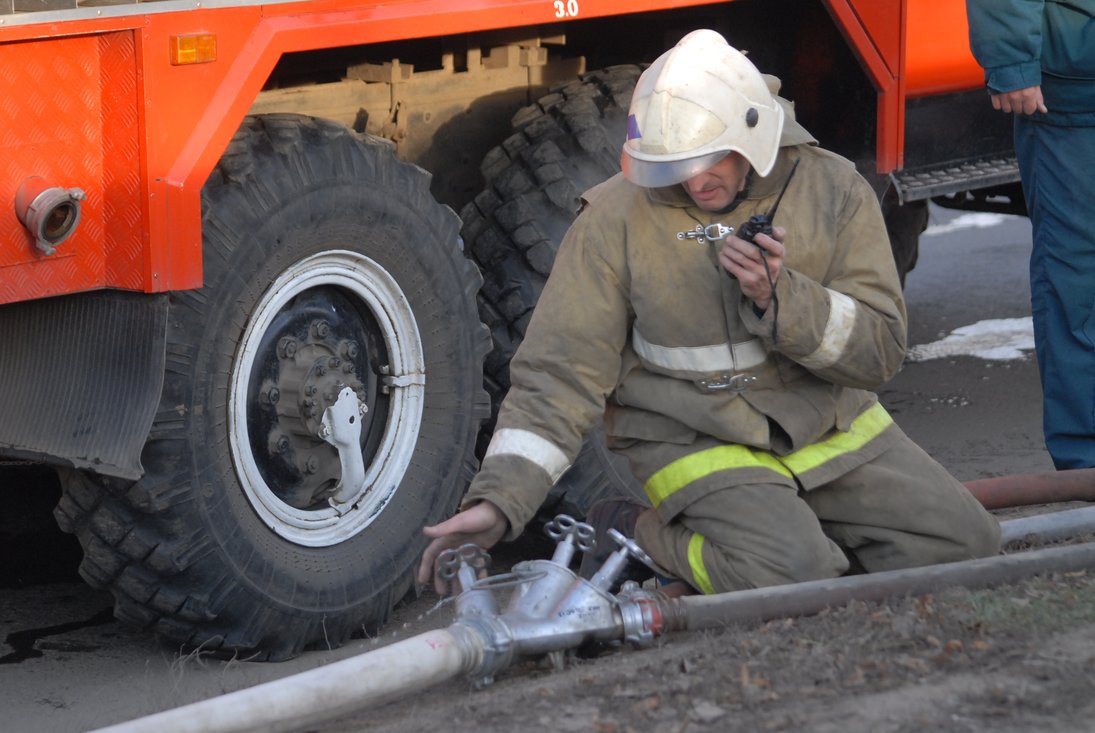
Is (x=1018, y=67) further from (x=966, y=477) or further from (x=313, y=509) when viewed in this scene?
(x=313, y=509)

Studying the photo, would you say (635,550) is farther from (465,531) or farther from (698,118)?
(698,118)

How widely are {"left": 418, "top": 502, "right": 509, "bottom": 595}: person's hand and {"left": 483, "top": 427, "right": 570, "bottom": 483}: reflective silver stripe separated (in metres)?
0.12

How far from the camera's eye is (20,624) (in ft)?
13.2

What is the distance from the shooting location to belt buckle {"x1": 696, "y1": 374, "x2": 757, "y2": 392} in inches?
132

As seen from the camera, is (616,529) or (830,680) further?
(616,529)

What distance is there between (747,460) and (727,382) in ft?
0.57

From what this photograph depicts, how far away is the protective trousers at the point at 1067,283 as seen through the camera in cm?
438

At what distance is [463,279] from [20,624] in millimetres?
1399

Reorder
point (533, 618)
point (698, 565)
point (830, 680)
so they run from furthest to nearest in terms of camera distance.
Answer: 1. point (698, 565)
2. point (533, 618)
3. point (830, 680)

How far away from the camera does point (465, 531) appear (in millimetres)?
3094

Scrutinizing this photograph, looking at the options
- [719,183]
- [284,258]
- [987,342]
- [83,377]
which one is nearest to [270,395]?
[284,258]

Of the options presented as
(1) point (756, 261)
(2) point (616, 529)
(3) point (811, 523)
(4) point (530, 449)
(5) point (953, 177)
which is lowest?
(2) point (616, 529)

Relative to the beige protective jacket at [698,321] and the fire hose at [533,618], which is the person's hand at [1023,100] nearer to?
the beige protective jacket at [698,321]

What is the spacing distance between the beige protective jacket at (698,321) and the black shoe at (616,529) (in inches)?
13.7
